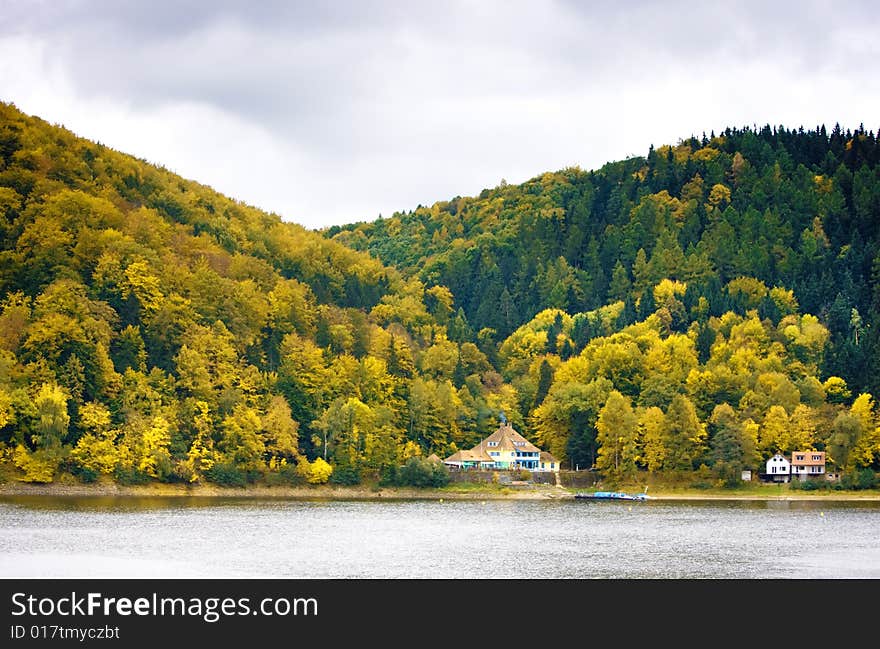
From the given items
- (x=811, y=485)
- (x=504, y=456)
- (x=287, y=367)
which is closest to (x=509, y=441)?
(x=504, y=456)

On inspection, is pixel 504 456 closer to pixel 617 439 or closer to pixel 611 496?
pixel 617 439

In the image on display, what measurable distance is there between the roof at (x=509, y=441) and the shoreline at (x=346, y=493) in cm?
875

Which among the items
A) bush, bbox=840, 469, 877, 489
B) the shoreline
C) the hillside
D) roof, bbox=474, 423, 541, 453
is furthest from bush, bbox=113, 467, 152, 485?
bush, bbox=840, 469, 877, 489

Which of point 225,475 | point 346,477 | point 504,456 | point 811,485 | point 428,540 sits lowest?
point 428,540

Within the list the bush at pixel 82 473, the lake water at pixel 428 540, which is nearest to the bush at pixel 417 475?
the lake water at pixel 428 540

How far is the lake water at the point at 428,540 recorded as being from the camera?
68.0m

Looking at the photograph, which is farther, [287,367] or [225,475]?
[287,367]

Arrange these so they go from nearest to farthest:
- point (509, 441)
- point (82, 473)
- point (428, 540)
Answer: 1. point (428, 540)
2. point (82, 473)
3. point (509, 441)

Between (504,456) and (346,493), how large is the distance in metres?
18.4

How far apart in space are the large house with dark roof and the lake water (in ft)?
80.6

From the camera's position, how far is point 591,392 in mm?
142875

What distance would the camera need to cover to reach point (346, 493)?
134 metres
